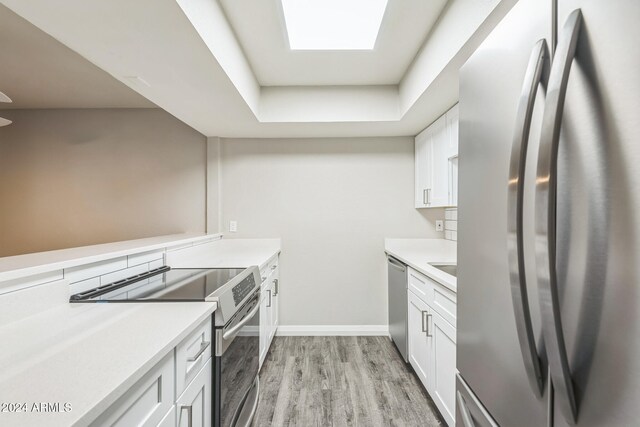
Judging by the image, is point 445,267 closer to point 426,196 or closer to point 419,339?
point 419,339

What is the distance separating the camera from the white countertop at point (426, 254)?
1599mm

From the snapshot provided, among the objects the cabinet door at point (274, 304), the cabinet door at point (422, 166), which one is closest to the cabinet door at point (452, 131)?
the cabinet door at point (422, 166)

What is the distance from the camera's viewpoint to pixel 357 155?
9.75 ft

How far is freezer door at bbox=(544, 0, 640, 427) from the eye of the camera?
1.37 ft

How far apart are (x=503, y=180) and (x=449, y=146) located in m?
1.61

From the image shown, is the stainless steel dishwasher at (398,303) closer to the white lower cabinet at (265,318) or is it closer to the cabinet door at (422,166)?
the cabinet door at (422,166)

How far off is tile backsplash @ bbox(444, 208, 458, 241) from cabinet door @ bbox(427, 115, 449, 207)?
0.41 meters

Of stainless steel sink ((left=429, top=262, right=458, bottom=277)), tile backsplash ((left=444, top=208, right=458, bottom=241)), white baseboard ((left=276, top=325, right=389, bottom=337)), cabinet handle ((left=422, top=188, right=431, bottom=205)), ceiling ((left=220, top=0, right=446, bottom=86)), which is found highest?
ceiling ((left=220, top=0, right=446, bottom=86))

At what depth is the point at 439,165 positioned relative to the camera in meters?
2.34

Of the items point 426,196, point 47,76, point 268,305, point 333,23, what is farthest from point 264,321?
point 47,76

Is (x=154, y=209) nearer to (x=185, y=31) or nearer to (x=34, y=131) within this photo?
(x=34, y=131)

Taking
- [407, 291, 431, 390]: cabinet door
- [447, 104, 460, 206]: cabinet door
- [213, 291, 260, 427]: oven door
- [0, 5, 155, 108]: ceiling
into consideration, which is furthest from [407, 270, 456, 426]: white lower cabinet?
[0, 5, 155, 108]: ceiling

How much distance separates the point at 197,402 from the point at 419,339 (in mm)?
1489

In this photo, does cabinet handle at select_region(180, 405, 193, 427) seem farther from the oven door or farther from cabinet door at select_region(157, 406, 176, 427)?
the oven door
